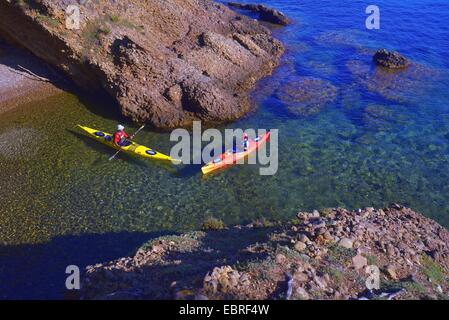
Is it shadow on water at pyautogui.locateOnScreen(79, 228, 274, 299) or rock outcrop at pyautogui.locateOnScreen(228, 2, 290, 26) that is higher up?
rock outcrop at pyautogui.locateOnScreen(228, 2, 290, 26)

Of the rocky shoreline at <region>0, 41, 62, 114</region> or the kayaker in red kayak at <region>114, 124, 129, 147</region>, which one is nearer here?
the kayaker in red kayak at <region>114, 124, 129, 147</region>

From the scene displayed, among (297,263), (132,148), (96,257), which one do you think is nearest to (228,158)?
(132,148)

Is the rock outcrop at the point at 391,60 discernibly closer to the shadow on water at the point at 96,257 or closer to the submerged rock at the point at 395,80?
the submerged rock at the point at 395,80

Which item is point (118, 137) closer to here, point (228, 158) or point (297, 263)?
point (228, 158)

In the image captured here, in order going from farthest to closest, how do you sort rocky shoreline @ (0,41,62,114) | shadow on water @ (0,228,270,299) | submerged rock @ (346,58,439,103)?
submerged rock @ (346,58,439,103)
rocky shoreline @ (0,41,62,114)
shadow on water @ (0,228,270,299)

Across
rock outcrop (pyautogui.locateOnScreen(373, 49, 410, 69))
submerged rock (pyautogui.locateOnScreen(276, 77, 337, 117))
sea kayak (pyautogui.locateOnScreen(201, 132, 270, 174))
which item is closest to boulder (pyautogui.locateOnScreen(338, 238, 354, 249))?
sea kayak (pyautogui.locateOnScreen(201, 132, 270, 174))

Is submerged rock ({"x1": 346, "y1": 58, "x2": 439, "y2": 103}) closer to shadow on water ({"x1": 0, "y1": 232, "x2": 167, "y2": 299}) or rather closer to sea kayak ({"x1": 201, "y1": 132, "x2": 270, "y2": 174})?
sea kayak ({"x1": 201, "y1": 132, "x2": 270, "y2": 174})

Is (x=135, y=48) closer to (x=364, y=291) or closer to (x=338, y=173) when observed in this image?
(x=338, y=173)
